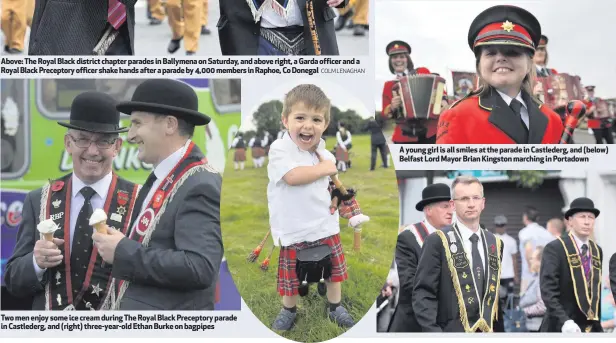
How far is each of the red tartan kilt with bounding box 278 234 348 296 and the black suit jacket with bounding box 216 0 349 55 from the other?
1344 millimetres

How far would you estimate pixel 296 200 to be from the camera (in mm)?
7117

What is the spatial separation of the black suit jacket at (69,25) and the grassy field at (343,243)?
1.22 m

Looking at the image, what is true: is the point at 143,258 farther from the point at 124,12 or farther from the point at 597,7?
the point at 597,7

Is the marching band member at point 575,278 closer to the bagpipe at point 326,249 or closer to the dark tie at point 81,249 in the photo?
the bagpipe at point 326,249

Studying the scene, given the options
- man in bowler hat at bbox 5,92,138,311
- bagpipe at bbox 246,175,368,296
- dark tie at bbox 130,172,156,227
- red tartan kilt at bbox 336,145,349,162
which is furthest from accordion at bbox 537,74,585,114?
man in bowler hat at bbox 5,92,138,311

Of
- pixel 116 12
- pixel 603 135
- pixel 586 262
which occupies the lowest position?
pixel 586 262

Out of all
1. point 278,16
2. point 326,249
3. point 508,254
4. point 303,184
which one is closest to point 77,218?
point 303,184

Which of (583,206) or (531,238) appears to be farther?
(531,238)

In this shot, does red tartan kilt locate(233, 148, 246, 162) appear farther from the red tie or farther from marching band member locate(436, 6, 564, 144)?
marching band member locate(436, 6, 564, 144)

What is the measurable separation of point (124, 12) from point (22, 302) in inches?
81.7

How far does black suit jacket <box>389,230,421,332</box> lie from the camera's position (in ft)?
24.7

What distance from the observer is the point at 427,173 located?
7801 millimetres

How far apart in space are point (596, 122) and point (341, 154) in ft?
7.40

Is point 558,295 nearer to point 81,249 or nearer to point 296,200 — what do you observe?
point 296,200
